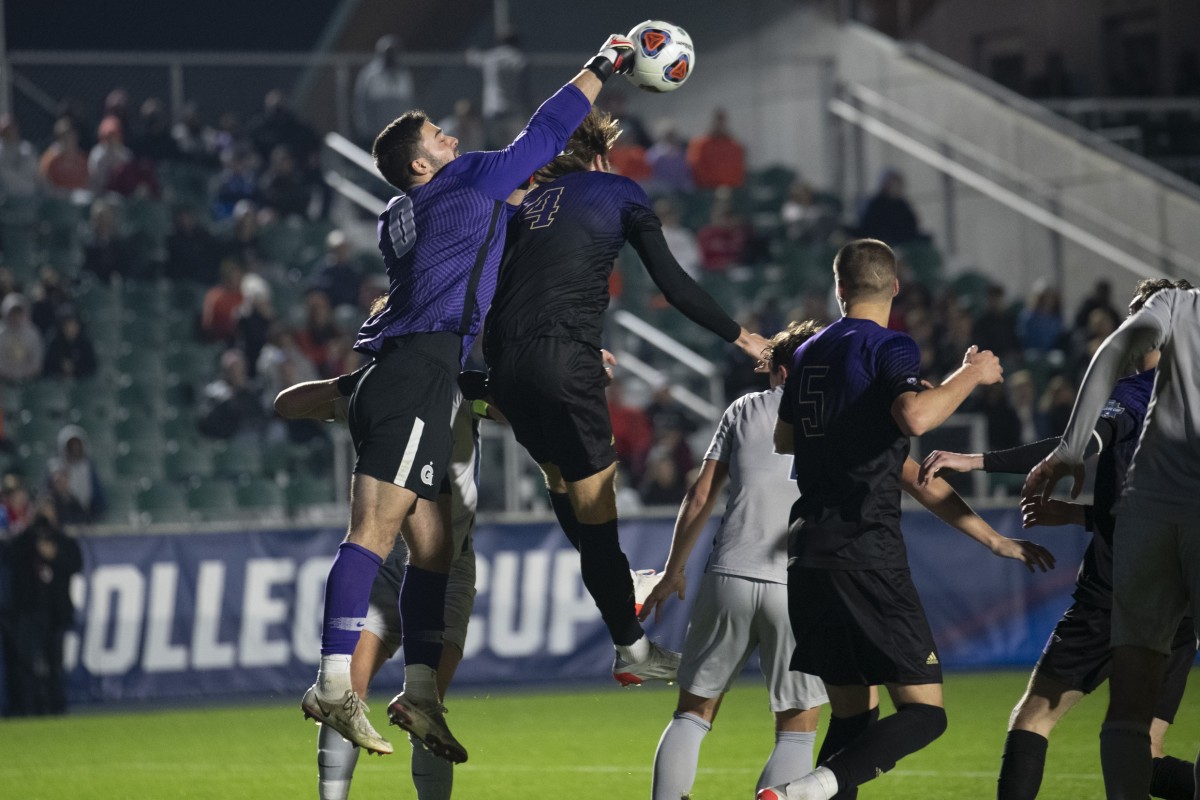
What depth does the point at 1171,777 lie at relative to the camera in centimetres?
701

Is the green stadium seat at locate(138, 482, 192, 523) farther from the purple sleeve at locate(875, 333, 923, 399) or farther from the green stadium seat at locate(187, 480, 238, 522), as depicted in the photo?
the purple sleeve at locate(875, 333, 923, 399)

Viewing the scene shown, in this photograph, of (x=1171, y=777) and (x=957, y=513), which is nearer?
(x=957, y=513)

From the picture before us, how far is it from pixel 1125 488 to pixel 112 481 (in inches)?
508

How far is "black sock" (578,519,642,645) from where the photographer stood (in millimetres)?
6891

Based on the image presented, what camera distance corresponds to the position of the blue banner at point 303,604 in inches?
568

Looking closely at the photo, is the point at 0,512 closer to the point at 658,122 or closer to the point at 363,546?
the point at 363,546

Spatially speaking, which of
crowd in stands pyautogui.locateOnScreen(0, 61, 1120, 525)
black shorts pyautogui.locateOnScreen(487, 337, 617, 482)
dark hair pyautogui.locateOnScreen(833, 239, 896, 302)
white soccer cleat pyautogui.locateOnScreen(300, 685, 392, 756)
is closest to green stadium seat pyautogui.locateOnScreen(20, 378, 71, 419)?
crowd in stands pyautogui.locateOnScreen(0, 61, 1120, 525)

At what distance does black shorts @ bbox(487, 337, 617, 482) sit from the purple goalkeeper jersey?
0.69 feet

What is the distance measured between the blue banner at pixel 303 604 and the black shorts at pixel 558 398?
808 centimetres

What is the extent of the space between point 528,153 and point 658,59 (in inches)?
32.0

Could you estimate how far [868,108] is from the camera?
73.3 feet

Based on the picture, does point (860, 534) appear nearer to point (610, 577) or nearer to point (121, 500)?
point (610, 577)

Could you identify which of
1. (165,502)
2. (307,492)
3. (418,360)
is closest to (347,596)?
(418,360)

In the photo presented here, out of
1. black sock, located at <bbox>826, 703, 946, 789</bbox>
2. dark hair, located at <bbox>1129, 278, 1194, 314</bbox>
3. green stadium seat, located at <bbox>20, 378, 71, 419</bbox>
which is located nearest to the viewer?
black sock, located at <bbox>826, 703, 946, 789</bbox>
